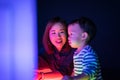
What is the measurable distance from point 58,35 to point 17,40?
0.31 m

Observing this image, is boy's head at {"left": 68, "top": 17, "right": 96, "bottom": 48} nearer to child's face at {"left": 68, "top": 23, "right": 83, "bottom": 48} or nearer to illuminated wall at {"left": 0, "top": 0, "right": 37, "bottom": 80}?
child's face at {"left": 68, "top": 23, "right": 83, "bottom": 48}

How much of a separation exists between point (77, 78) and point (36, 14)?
54cm

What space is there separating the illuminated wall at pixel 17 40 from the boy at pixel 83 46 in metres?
0.29

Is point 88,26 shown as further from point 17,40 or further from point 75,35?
point 17,40

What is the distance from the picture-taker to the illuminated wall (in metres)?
1.78

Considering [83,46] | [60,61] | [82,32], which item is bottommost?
[60,61]

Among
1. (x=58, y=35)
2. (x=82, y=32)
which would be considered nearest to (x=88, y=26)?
(x=82, y=32)

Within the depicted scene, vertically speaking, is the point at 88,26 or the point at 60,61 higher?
the point at 88,26

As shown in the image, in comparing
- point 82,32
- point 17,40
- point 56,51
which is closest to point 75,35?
point 82,32

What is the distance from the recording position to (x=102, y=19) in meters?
1.75

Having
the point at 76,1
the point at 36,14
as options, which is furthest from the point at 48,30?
the point at 76,1

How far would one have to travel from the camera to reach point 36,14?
1.74 metres

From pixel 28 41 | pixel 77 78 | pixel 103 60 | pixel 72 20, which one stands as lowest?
pixel 77 78

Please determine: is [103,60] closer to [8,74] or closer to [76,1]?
[76,1]
